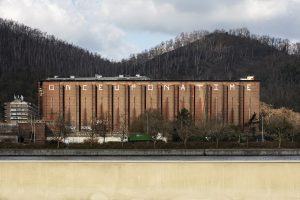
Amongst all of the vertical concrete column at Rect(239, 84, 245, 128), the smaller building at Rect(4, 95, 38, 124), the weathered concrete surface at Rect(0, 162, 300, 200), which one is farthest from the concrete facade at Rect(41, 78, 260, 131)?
the weathered concrete surface at Rect(0, 162, 300, 200)

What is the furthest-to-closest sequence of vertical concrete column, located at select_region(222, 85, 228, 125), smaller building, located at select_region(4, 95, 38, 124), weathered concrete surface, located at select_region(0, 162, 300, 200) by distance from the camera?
smaller building, located at select_region(4, 95, 38, 124), vertical concrete column, located at select_region(222, 85, 228, 125), weathered concrete surface, located at select_region(0, 162, 300, 200)

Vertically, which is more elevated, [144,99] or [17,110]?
[144,99]

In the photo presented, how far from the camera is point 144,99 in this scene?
10319 centimetres

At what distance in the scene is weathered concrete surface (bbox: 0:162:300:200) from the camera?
24.6m

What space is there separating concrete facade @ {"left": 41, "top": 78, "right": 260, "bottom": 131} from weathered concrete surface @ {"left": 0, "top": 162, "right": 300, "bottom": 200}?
248 ft

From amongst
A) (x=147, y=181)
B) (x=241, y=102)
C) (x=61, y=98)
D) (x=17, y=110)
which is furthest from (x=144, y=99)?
(x=147, y=181)

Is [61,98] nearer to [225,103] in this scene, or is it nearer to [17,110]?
[17,110]

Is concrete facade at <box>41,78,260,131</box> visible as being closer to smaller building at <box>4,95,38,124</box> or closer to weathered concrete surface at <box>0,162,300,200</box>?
smaller building at <box>4,95,38,124</box>

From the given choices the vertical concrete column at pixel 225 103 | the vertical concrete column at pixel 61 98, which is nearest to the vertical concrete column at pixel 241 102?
the vertical concrete column at pixel 225 103

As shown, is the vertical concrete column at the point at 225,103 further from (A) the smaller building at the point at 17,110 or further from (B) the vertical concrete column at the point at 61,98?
(A) the smaller building at the point at 17,110

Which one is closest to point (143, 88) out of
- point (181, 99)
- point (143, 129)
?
point (181, 99)

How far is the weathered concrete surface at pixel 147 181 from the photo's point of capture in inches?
→ 968

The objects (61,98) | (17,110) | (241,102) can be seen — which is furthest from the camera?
(17,110)

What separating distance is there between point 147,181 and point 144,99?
78.6 meters
